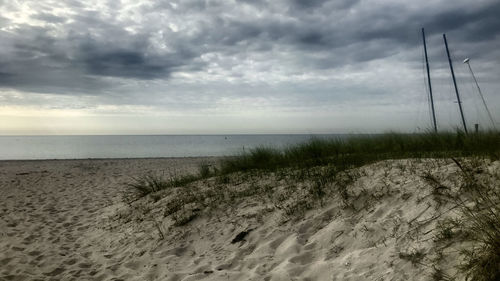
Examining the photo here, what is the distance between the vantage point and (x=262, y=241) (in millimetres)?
5289

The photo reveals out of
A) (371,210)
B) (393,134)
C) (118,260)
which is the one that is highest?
(393,134)

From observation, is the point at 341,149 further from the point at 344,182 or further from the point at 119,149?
the point at 119,149

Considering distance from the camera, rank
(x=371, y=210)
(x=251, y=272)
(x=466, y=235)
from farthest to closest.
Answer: (x=371, y=210), (x=251, y=272), (x=466, y=235)

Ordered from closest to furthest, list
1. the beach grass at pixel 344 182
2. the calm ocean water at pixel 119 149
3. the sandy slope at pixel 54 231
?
the beach grass at pixel 344 182 → the sandy slope at pixel 54 231 → the calm ocean water at pixel 119 149

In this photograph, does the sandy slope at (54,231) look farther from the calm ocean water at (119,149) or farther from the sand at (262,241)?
the calm ocean water at (119,149)

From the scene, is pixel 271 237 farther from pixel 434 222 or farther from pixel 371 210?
pixel 434 222

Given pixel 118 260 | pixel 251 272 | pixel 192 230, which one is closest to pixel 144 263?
pixel 118 260

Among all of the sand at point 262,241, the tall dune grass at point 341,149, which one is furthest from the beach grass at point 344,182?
the sand at point 262,241

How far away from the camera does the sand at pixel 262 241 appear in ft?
13.1

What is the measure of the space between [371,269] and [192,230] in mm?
3416

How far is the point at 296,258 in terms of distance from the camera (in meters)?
4.52

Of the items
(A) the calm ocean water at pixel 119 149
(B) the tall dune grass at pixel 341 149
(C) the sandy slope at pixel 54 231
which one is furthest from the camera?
(A) the calm ocean water at pixel 119 149

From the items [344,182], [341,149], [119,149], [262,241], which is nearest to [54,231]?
[262,241]

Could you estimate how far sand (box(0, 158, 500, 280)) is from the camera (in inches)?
157
